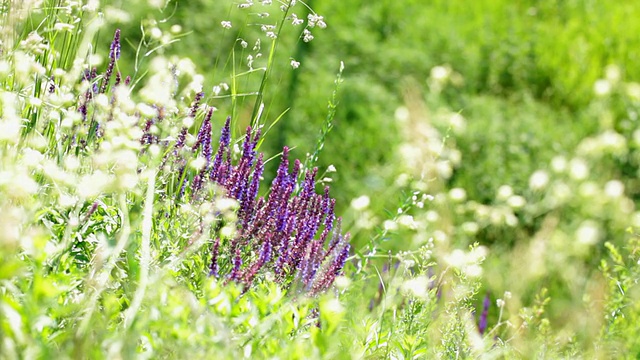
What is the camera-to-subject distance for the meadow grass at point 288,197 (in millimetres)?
1727

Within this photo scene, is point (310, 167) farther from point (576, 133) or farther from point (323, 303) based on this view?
point (576, 133)

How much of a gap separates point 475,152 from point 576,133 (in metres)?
0.66

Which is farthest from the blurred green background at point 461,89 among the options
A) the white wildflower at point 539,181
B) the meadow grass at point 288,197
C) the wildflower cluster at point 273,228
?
the wildflower cluster at point 273,228

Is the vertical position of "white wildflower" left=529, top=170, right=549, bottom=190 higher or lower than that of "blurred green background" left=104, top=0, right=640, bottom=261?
higher

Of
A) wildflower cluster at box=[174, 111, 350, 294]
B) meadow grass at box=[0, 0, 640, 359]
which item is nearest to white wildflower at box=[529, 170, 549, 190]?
meadow grass at box=[0, 0, 640, 359]

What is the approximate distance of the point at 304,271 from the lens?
226 centimetres

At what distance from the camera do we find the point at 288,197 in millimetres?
2424

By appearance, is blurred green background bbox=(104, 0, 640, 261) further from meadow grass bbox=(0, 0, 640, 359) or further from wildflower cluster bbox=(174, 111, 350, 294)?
wildflower cluster bbox=(174, 111, 350, 294)

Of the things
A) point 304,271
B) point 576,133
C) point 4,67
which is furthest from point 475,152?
point 4,67

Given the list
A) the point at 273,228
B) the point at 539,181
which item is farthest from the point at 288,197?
the point at 539,181

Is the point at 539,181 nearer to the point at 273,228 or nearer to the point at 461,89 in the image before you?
the point at 273,228

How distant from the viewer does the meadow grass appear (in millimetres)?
1727

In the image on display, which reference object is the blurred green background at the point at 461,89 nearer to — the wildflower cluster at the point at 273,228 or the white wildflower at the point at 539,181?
the white wildflower at the point at 539,181

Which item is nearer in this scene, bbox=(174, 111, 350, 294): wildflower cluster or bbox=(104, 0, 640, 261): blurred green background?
bbox=(174, 111, 350, 294): wildflower cluster
